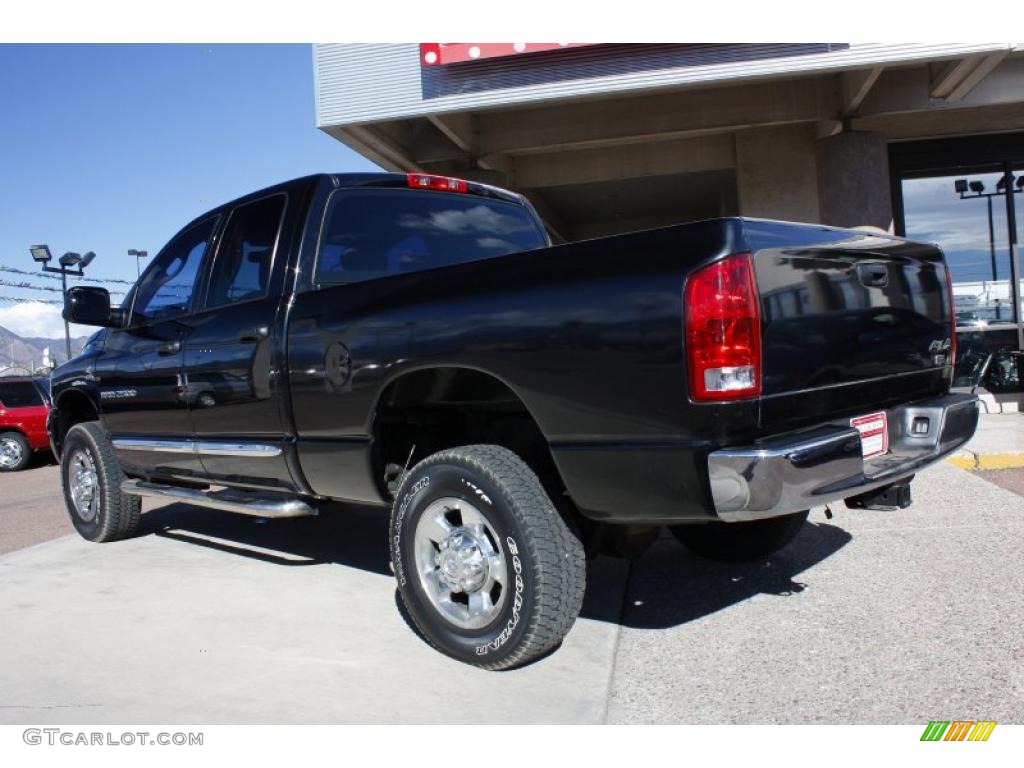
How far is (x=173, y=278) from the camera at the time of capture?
5.07 m

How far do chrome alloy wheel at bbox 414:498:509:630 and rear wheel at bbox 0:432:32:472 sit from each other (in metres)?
11.8

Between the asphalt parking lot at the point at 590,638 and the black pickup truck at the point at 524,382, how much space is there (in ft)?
0.90

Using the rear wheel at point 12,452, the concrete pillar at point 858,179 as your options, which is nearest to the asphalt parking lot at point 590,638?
the concrete pillar at point 858,179

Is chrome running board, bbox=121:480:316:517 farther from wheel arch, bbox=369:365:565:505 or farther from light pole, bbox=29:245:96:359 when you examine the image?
light pole, bbox=29:245:96:359

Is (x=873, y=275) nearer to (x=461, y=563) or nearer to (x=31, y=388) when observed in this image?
(x=461, y=563)

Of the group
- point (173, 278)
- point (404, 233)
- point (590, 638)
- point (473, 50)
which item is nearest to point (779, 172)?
point (473, 50)

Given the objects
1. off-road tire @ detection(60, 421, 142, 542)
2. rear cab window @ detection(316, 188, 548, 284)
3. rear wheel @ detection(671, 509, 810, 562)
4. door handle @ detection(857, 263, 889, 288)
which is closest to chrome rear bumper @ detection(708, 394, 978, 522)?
door handle @ detection(857, 263, 889, 288)

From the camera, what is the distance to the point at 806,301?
2855mm

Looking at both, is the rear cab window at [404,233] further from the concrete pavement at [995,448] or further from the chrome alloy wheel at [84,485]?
the concrete pavement at [995,448]

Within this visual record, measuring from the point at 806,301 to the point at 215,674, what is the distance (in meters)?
2.56

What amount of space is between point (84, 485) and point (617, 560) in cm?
359

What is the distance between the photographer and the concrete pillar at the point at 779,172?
1193 cm

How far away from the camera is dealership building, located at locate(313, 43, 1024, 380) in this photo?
31.2ft

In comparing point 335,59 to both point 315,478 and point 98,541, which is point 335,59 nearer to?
point 98,541
